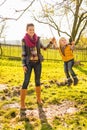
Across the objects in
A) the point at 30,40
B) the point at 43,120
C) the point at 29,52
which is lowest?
the point at 43,120

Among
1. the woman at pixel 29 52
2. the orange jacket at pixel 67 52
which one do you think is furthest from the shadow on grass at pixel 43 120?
the orange jacket at pixel 67 52

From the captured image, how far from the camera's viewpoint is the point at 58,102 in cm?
823

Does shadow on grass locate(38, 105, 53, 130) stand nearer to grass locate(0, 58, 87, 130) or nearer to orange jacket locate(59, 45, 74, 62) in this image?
grass locate(0, 58, 87, 130)

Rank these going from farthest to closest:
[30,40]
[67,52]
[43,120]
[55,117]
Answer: [67,52] < [30,40] < [55,117] < [43,120]

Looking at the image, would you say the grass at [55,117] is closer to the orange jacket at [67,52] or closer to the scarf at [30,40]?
the orange jacket at [67,52]

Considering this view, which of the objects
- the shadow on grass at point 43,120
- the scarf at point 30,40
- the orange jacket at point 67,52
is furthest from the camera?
the orange jacket at point 67,52

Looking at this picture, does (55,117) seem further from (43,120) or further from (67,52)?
(67,52)

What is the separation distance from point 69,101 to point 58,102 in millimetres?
288

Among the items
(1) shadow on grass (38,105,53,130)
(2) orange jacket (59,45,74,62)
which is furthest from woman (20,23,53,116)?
(2) orange jacket (59,45,74,62)

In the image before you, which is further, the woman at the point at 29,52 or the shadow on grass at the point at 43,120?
the woman at the point at 29,52

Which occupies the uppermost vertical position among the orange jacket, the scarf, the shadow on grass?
the scarf

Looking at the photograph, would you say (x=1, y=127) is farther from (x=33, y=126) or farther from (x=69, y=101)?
(x=69, y=101)

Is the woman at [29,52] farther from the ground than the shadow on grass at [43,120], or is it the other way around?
the woman at [29,52]

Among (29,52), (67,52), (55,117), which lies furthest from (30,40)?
(67,52)
